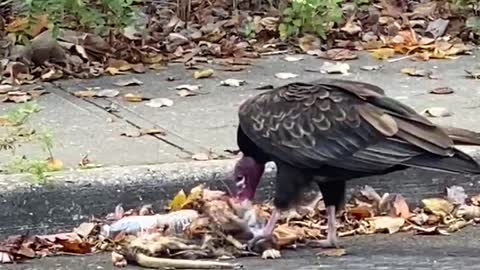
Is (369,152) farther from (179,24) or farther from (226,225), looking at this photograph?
(179,24)

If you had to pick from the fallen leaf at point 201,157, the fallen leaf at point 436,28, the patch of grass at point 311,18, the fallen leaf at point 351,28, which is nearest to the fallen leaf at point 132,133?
the fallen leaf at point 201,157

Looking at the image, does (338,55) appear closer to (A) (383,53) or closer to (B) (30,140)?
(A) (383,53)

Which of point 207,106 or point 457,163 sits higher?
point 457,163

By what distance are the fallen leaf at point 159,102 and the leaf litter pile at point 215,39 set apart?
66 centimetres

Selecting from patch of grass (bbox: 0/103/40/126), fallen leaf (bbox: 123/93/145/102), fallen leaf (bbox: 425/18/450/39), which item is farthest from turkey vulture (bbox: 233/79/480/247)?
fallen leaf (bbox: 425/18/450/39)

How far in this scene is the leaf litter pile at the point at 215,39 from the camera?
7969 millimetres

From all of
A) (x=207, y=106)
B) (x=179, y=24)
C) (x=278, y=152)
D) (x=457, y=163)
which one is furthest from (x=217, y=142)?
(x=179, y=24)

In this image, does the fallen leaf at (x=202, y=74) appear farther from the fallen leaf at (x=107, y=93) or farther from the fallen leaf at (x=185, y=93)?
the fallen leaf at (x=107, y=93)

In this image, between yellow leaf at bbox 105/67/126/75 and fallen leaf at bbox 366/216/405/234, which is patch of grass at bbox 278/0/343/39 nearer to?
yellow leaf at bbox 105/67/126/75

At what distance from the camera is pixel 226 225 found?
5.06 m

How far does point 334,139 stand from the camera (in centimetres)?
482

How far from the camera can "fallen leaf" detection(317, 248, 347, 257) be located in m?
4.95

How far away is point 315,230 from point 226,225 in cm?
44

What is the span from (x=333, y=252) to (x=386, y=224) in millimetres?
424
